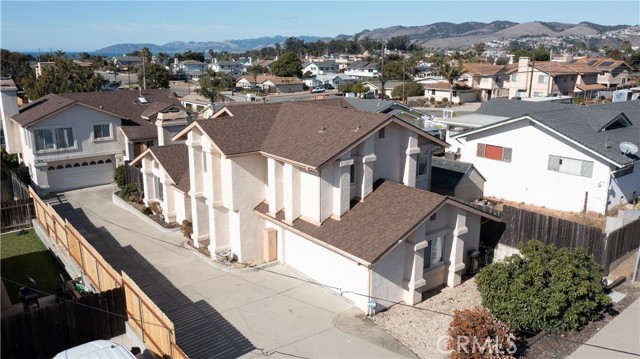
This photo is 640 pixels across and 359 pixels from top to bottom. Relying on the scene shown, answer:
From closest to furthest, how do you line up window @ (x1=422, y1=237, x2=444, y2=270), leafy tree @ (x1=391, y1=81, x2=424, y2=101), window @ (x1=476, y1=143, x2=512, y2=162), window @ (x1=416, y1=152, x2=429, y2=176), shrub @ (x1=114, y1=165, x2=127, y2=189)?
1. window @ (x1=422, y1=237, x2=444, y2=270)
2. window @ (x1=416, y1=152, x2=429, y2=176)
3. window @ (x1=476, y1=143, x2=512, y2=162)
4. shrub @ (x1=114, y1=165, x2=127, y2=189)
5. leafy tree @ (x1=391, y1=81, x2=424, y2=101)

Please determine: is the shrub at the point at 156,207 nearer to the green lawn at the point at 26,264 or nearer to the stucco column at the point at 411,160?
the green lawn at the point at 26,264

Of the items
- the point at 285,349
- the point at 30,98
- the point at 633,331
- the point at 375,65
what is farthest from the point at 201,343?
the point at 375,65

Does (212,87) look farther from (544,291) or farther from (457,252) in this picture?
(544,291)

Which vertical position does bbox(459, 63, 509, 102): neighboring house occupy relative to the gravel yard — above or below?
above

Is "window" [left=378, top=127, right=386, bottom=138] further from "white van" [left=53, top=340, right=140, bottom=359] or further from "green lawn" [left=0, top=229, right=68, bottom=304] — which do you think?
"green lawn" [left=0, top=229, right=68, bottom=304]

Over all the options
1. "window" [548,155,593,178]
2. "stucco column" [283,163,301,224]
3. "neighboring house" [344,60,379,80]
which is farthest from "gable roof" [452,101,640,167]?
"neighboring house" [344,60,379,80]

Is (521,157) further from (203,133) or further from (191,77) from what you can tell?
(191,77)
